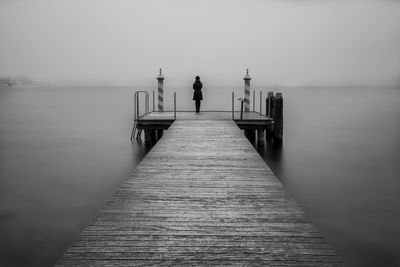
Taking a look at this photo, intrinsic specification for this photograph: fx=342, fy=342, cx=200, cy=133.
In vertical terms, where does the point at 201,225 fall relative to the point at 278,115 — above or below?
below

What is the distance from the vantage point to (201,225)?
10.9 feet

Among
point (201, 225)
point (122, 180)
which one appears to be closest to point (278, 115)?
point (122, 180)

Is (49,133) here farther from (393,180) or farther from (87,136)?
(393,180)

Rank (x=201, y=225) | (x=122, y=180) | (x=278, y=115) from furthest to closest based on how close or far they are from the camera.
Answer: (x=278, y=115) → (x=122, y=180) → (x=201, y=225)

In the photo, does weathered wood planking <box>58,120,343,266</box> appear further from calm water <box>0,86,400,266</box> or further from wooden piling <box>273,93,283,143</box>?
wooden piling <box>273,93,283,143</box>

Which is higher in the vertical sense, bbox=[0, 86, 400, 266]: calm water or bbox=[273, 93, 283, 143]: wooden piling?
bbox=[273, 93, 283, 143]: wooden piling

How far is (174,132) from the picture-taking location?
31.9ft

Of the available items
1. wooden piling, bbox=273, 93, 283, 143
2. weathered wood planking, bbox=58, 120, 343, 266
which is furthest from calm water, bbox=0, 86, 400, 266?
weathered wood planking, bbox=58, 120, 343, 266

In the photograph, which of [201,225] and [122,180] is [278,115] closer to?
[122,180]

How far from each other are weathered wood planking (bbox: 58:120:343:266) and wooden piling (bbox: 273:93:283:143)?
30.1ft

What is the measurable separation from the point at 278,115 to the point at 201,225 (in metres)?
12.0

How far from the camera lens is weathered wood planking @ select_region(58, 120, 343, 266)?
8.81 ft

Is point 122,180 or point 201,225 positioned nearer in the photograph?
point 201,225

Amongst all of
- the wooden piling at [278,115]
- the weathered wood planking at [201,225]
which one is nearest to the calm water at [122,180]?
the wooden piling at [278,115]
